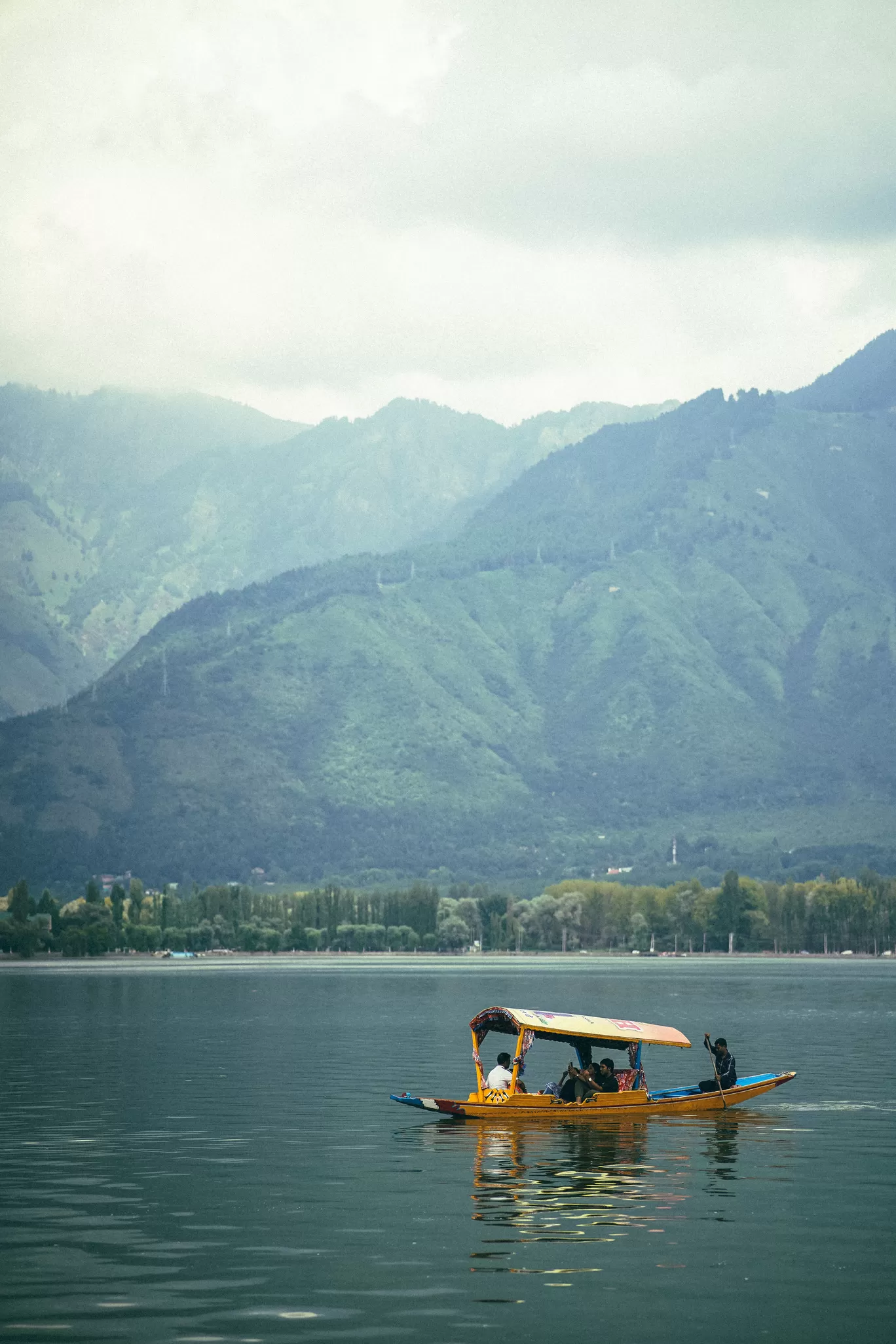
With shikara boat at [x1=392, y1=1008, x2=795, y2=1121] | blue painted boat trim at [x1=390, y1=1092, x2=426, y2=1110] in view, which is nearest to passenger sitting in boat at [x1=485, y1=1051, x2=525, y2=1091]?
shikara boat at [x1=392, y1=1008, x2=795, y2=1121]

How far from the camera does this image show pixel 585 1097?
7900 cm

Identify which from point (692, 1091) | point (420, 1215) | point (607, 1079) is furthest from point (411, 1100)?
point (420, 1215)

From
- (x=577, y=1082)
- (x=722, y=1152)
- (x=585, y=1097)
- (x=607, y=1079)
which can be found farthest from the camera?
(x=577, y=1082)

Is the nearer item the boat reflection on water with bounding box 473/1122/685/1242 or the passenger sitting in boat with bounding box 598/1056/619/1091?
the boat reflection on water with bounding box 473/1122/685/1242

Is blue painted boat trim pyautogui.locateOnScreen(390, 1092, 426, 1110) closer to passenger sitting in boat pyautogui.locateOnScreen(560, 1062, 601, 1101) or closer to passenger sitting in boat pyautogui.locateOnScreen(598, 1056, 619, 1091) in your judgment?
passenger sitting in boat pyautogui.locateOnScreen(560, 1062, 601, 1101)

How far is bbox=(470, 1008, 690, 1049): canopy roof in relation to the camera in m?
79.3

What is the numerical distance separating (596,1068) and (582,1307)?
36.7m

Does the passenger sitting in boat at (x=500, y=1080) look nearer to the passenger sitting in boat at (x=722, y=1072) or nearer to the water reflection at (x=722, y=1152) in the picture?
the water reflection at (x=722, y=1152)

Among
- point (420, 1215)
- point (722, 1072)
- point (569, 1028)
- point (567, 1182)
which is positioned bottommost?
point (420, 1215)

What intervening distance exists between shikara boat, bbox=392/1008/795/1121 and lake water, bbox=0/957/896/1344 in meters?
0.99

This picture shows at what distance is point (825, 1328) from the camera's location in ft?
137

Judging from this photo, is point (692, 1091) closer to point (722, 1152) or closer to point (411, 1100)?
point (722, 1152)

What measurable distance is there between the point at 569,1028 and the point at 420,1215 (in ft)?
78.8

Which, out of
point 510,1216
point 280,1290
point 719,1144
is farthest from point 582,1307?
point 719,1144
